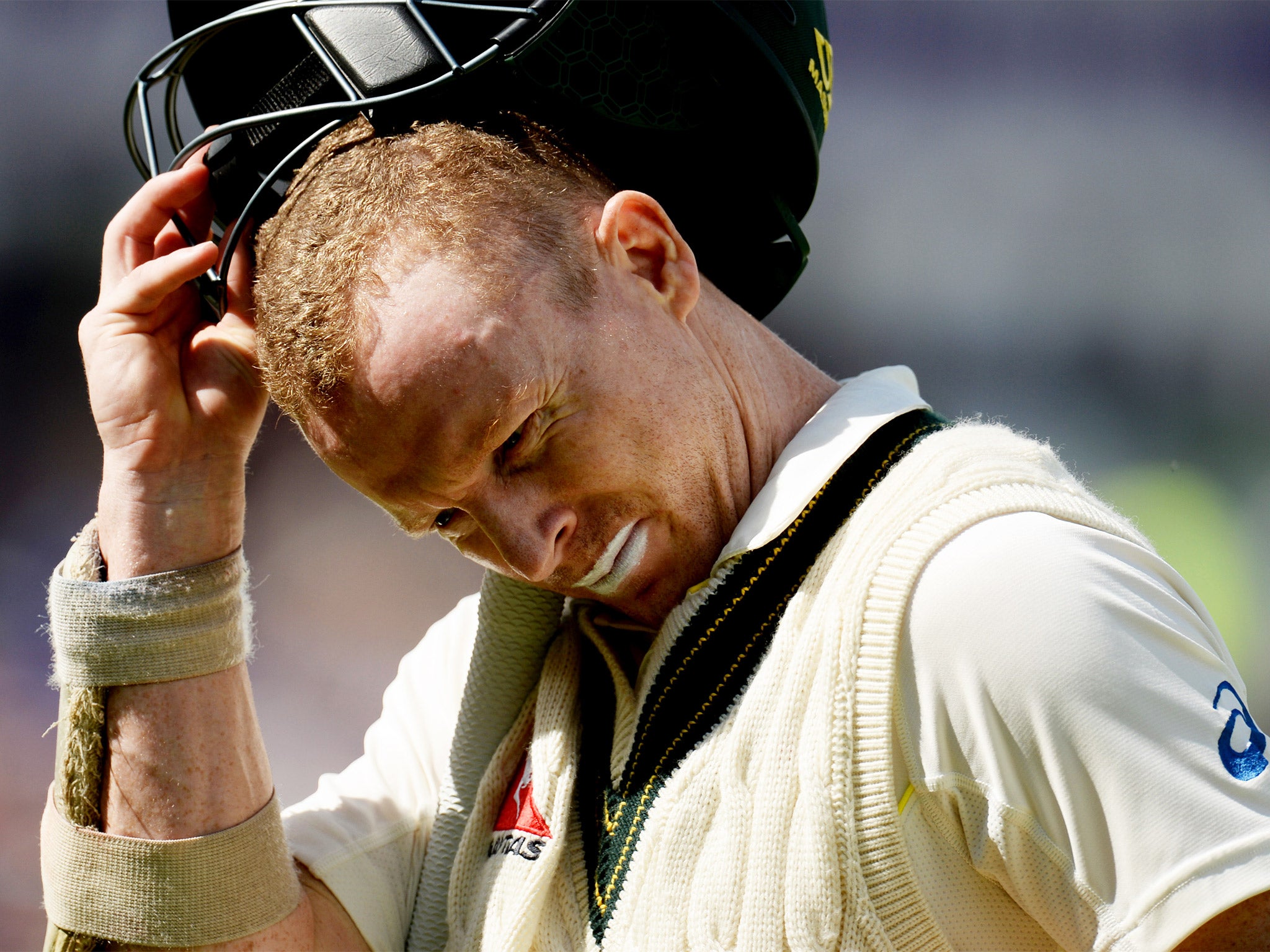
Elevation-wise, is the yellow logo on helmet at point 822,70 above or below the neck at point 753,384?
above

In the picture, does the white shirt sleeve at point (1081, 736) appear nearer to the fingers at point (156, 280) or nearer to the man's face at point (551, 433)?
the man's face at point (551, 433)

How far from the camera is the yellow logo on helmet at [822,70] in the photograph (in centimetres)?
85

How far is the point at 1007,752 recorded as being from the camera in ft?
1.87

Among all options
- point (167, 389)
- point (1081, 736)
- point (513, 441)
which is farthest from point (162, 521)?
point (1081, 736)

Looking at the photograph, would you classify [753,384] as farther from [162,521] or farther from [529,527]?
[162,521]

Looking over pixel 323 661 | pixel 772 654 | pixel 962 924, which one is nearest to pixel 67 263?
pixel 323 661

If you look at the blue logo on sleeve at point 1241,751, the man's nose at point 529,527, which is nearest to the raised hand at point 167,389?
the man's nose at point 529,527

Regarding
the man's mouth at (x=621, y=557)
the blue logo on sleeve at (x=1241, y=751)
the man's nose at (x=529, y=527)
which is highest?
the man's nose at (x=529, y=527)

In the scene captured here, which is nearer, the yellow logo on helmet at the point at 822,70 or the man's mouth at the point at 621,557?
the man's mouth at the point at 621,557

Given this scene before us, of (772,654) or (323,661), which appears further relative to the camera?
(323,661)

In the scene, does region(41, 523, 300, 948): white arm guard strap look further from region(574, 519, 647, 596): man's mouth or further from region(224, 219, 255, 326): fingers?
region(574, 519, 647, 596): man's mouth

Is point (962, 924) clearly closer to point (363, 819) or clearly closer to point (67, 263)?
point (363, 819)

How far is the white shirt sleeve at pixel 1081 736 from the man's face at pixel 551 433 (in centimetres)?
20

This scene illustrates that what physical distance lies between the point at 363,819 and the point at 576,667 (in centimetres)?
27
